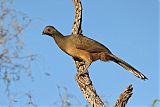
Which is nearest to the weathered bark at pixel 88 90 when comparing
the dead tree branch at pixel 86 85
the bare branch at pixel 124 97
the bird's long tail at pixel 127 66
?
the dead tree branch at pixel 86 85

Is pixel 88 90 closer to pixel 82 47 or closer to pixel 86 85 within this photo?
pixel 86 85

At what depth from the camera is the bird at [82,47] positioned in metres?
4.54

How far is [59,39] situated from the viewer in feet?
15.6

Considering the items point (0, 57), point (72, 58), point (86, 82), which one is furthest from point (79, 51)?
point (0, 57)

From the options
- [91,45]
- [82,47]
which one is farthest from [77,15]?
[82,47]

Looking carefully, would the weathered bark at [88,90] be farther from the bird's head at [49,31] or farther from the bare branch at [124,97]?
the bird's head at [49,31]


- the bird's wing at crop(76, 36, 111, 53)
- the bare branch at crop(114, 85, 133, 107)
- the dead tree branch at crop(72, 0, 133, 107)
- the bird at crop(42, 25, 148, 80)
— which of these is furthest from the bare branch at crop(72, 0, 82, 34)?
the bare branch at crop(114, 85, 133, 107)

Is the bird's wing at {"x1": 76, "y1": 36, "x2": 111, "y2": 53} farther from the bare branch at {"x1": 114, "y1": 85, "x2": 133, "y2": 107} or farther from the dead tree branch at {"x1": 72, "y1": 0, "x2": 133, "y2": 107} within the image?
the bare branch at {"x1": 114, "y1": 85, "x2": 133, "y2": 107}

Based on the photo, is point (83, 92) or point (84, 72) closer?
point (83, 92)

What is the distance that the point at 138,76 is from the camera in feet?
13.5

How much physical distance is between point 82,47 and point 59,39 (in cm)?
29

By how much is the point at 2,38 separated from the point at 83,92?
2731mm

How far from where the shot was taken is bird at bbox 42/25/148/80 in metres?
4.54

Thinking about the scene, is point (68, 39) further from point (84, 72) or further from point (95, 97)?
point (95, 97)
